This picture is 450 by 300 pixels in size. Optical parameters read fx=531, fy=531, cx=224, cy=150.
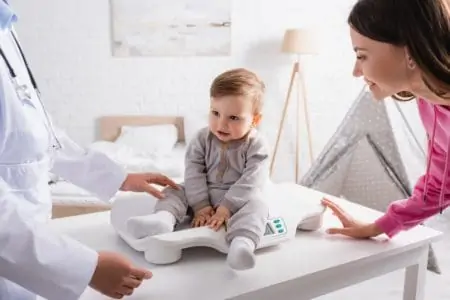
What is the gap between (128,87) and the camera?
337cm

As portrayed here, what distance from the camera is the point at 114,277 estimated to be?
2.58 feet

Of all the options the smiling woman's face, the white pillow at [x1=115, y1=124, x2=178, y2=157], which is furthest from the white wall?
the smiling woman's face

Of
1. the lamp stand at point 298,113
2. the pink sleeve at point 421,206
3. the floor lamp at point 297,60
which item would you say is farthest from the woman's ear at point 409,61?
the lamp stand at point 298,113

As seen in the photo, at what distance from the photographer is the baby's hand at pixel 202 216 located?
1.10m

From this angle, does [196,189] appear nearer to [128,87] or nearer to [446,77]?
[446,77]

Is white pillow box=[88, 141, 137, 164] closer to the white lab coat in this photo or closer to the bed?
the bed

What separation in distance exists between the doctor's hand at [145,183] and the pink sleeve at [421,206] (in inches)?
18.8

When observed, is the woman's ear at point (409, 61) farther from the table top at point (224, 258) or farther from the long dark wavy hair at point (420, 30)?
the table top at point (224, 258)

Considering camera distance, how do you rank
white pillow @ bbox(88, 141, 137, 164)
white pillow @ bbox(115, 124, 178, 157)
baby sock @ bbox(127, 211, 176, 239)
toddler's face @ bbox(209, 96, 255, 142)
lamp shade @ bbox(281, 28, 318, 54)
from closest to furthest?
1. baby sock @ bbox(127, 211, 176, 239)
2. toddler's face @ bbox(209, 96, 255, 142)
3. white pillow @ bbox(88, 141, 137, 164)
4. white pillow @ bbox(115, 124, 178, 157)
5. lamp shade @ bbox(281, 28, 318, 54)

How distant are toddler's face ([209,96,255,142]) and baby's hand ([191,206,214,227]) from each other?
0.53ft

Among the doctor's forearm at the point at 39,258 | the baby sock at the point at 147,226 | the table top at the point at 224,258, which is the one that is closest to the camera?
the doctor's forearm at the point at 39,258

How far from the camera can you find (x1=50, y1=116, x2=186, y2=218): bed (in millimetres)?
2400

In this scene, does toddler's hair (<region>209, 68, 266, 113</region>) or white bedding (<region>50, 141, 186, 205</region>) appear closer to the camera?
toddler's hair (<region>209, 68, 266, 113</region>)

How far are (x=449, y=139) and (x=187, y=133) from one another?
7.82 ft
